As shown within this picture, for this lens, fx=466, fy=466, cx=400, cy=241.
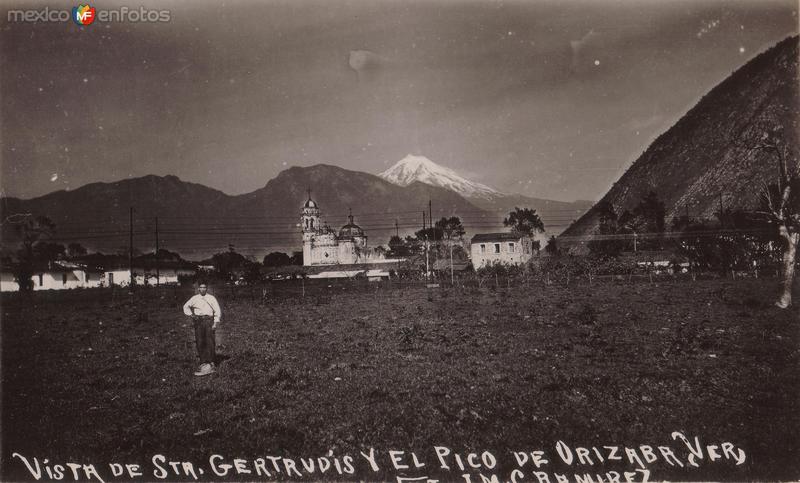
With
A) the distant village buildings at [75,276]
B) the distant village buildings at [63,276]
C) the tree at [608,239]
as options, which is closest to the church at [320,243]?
the distant village buildings at [75,276]

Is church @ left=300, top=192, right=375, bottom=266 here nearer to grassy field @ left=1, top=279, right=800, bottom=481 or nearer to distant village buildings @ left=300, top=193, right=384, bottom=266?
distant village buildings @ left=300, top=193, right=384, bottom=266

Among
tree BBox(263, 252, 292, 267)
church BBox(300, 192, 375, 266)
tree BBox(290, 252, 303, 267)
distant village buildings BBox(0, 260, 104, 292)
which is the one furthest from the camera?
tree BBox(263, 252, 292, 267)

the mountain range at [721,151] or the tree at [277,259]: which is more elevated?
the mountain range at [721,151]

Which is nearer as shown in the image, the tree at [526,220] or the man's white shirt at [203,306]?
the man's white shirt at [203,306]

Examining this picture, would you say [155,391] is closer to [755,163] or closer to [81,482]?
[81,482]

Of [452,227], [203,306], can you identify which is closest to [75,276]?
[203,306]

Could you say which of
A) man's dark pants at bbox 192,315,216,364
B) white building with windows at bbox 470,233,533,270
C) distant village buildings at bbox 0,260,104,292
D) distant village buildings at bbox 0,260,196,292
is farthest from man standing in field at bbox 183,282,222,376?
distant village buildings at bbox 0,260,104,292

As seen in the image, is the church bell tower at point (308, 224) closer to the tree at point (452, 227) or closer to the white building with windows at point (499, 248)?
the tree at point (452, 227)
